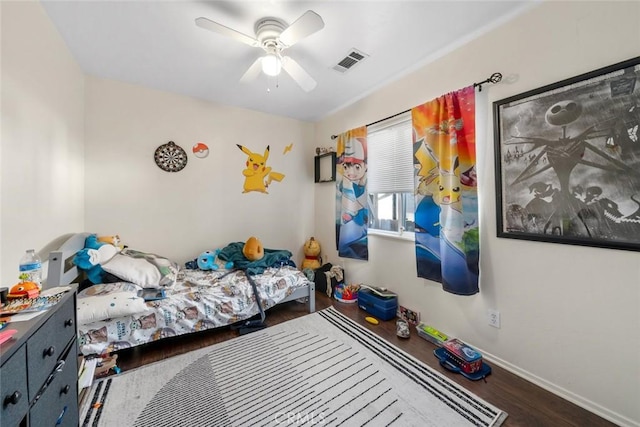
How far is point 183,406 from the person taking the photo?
146cm

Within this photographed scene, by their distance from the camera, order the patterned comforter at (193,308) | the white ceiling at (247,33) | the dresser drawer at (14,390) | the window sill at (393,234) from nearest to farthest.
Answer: the dresser drawer at (14,390), the white ceiling at (247,33), the patterned comforter at (193,308), the window sill at (393,234)

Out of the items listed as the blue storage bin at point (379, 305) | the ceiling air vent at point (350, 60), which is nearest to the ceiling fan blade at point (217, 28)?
the ceiling air vent at point (350, 60)

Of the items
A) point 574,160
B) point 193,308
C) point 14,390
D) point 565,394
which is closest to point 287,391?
point 193,308

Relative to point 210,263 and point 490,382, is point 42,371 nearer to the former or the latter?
point 210,263

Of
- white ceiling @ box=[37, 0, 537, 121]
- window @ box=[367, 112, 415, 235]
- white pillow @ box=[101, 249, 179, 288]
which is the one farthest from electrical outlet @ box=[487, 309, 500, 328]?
white pillow @ box=[101, 249, 179, 288]

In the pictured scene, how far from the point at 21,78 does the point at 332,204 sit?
2.92 m

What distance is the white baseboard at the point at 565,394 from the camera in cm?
133

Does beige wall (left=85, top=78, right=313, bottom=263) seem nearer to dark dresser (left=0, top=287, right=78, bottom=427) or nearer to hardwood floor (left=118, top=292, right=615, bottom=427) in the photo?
hardwood floor (left=118, top=292, right=615, bottom=427)

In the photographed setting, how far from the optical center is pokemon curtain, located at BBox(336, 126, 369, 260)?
2912mm

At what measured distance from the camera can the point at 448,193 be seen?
2.00 meters

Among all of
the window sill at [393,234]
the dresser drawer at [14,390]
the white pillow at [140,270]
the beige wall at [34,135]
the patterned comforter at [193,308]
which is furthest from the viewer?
the window sill at [393,234]

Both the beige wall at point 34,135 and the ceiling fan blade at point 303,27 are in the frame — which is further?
the ceiling fan blade at point 303,27

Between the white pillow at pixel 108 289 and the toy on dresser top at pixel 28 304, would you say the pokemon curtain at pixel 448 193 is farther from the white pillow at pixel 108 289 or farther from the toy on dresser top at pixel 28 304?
the white pillow at pixel 108 289

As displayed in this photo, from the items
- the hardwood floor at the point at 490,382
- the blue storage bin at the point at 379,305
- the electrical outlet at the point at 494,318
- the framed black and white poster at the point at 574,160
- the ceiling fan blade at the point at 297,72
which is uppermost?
the ceiling fan blade at the point at 297,72
